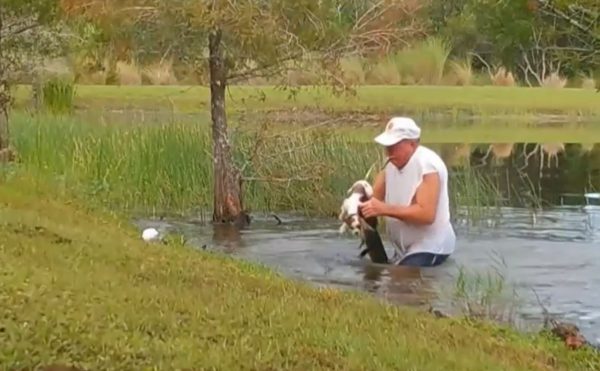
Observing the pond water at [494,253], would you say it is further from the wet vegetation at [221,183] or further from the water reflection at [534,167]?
the wet vegetation at [221,183]

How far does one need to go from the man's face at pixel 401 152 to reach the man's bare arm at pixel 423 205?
26 centimetres

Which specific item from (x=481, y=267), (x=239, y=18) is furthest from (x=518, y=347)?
(x=239, y=18)

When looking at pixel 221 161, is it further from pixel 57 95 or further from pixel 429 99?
pixel 429 99

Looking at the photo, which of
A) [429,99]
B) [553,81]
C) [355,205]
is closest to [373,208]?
[355,205]

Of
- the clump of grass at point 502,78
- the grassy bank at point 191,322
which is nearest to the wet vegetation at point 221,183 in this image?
the grassy bank at point 191,322

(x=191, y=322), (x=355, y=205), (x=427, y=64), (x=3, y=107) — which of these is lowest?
(x=427, y=64)

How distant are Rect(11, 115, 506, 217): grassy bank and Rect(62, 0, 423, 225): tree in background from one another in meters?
0.59

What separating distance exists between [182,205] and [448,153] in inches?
411

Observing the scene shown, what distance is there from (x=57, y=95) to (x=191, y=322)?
2190 centimetres

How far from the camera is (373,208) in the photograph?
1121cm

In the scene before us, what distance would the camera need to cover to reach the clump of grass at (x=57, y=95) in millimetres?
27009

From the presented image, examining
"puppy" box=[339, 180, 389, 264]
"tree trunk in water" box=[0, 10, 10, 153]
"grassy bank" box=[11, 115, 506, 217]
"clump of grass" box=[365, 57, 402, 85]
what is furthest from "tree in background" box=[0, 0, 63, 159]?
"clump of grass" box=[365, 57, 402, 85]

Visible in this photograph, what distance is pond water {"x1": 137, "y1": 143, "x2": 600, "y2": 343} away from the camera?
10.7 meters

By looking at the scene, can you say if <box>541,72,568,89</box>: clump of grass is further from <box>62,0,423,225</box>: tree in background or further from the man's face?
the man's face
